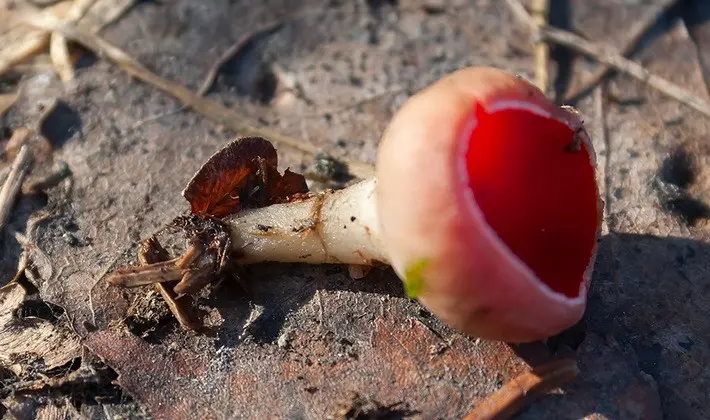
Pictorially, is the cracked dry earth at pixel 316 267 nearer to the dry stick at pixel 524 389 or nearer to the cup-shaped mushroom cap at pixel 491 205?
the dry stick at pixel 524 389

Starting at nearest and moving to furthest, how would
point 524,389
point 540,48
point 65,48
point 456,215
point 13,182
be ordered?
point 456,215 < point 524,389 < point 13,182 < point 65,48 < point 540,48

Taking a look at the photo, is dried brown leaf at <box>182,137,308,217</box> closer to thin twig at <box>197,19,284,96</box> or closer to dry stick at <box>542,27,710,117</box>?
thin twig at <box>197,19,284,96</box>

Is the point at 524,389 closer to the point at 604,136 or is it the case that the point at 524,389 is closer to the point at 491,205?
the point at 491,205

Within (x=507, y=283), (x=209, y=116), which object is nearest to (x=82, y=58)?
(x=209, y=116)

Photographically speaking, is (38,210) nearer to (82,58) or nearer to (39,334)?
(39,334)

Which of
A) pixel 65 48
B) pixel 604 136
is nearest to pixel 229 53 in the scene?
pixel 65 48

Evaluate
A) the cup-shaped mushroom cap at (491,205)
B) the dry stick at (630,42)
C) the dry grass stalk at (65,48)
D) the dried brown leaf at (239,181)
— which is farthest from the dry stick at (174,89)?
the dry stick at (630,42)
